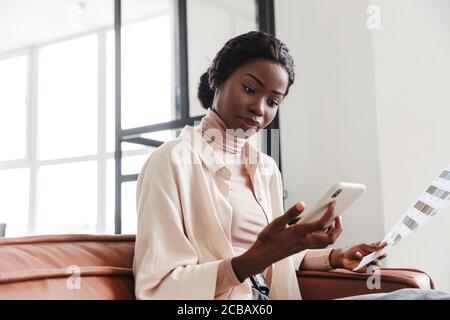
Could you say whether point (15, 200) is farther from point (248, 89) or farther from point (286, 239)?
point (286, 239)

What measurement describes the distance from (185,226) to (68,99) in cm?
447

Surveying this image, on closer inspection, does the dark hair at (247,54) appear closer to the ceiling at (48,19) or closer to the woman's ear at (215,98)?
the woman's ear at (215,98)

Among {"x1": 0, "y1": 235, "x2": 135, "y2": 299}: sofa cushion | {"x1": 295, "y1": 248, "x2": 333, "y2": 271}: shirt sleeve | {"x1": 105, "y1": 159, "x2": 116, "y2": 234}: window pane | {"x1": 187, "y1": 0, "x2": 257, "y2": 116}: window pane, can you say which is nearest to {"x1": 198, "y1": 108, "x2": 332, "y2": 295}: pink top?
{"x1": 295, "y1": 248, "x2": 333, "y2": 271}: shirt sleeve

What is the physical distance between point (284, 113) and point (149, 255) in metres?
1.60

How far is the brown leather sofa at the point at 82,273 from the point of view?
0.77 meters

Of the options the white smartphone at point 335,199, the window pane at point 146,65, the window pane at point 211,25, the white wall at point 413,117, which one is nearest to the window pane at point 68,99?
the window pane at point 146,65

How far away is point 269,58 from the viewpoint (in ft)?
3.35

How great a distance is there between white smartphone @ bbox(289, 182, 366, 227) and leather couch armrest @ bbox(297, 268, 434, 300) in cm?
33

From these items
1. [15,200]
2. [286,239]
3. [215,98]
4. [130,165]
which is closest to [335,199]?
[286,239]

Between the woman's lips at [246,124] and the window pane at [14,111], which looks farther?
the window pane at [14,111]

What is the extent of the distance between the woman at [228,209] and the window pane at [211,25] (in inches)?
49.0

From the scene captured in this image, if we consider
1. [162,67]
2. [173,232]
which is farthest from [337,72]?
[173,232]

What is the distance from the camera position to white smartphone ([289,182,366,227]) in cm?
73

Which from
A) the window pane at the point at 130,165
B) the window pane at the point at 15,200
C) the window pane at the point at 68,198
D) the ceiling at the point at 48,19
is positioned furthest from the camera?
the window pane at the point at 15,200
